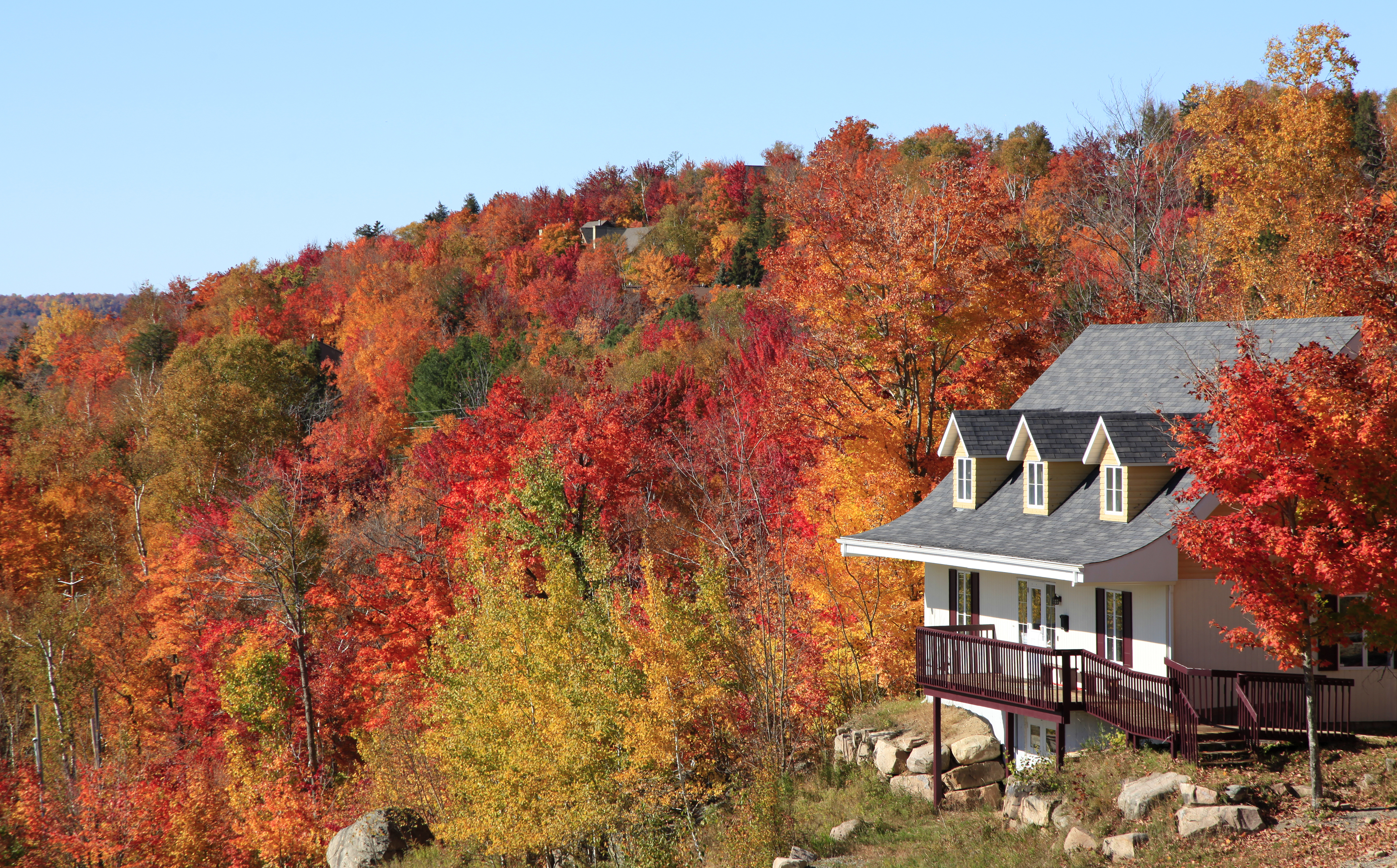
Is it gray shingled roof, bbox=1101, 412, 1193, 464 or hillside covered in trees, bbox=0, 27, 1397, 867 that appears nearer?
gray shingled roof, bbox=1101, 412, 1193, 464

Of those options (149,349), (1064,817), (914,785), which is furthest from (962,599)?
(149,349)

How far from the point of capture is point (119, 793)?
124 ft

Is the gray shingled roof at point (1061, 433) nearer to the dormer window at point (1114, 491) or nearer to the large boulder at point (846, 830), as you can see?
the dormer window at point (1114, 491)

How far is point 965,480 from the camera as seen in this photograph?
25422 millimetres

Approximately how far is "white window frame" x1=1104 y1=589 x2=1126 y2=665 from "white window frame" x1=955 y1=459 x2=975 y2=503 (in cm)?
472

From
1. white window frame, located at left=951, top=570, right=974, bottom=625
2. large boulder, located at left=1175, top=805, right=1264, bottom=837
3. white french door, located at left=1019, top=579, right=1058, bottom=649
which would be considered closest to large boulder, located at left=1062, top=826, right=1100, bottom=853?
large boulder, located at left=1175, top=805, right=1264, bottom=837

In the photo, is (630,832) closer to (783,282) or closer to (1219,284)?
(783,282)

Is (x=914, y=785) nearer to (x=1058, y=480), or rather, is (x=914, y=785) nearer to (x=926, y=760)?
(x=926, y=760)

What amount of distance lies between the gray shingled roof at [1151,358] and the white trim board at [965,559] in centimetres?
Answer: 437

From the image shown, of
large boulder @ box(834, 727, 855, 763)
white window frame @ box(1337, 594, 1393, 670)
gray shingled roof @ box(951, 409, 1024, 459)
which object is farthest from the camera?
large boulder @ box(834, 727, 855, 763)

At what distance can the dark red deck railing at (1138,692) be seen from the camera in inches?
724

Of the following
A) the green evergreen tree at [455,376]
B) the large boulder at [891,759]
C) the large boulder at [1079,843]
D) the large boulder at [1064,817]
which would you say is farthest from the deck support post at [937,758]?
the green evergreen tree at [455,376]

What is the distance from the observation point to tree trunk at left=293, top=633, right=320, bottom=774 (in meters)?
36.6

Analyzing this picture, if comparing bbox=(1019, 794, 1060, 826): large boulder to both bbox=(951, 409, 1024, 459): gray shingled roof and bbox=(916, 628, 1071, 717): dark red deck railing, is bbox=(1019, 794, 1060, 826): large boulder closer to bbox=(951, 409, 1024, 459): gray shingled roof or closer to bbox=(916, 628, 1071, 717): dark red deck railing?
bbox=(916, 628, 1071, 717): dark red deck railing
